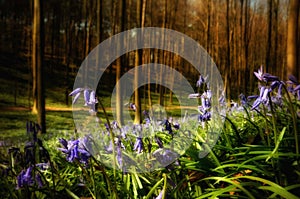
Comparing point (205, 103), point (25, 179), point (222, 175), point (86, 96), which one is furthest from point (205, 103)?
point (25, 179)

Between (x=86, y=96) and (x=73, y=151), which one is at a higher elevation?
(x=86, y=96)

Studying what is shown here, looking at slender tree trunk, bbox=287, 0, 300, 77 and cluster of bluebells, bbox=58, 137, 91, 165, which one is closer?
cluster of bluebells, bbox=58, 137, 91, 165

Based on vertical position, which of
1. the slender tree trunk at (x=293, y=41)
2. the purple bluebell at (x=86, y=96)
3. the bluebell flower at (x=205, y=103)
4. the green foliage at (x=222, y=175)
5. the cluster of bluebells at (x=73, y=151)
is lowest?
the green foliage at (x=222, y=175)

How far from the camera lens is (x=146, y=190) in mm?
2020

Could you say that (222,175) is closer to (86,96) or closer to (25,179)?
(86,96)

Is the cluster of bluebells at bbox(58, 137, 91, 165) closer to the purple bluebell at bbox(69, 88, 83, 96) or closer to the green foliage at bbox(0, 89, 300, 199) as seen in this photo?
the green foliage at bbox(0, 89, 300, 199)

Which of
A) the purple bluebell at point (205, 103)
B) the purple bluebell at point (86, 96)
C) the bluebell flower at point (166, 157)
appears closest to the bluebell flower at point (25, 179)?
the purple bluebell at point (86, 96)

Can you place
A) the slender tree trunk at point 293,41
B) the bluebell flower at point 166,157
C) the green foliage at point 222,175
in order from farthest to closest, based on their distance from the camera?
the slender tree trunk at point 293,41
the bluebell flower at point 166,157
the green foliage at point 222,175

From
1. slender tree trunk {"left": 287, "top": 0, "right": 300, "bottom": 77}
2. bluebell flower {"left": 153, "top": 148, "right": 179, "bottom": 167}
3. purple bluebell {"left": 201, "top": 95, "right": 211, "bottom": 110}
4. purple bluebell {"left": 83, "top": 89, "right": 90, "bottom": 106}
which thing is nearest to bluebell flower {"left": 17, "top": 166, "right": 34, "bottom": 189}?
purple bluebell {"left": 83, "top": 89, "right": 90, "bottom": 106}

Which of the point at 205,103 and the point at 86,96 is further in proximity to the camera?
the point at 205,103

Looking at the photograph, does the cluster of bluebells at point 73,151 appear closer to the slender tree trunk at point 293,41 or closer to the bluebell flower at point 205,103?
the bluebell flower at point 205,103

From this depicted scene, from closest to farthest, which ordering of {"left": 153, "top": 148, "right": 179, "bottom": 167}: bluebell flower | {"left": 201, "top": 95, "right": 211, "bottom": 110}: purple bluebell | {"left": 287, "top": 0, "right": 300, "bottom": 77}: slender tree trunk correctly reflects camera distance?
{"left": 153, "top": 148, "right": 179, "bottom": 167}: bluebell flower < {"left": 201, "top": 95, "right": 211, "bottom": 110}: purple bluebell < {"left": 287, "top": 0, "right": 300, "bottom": 77}: slender tree trunk

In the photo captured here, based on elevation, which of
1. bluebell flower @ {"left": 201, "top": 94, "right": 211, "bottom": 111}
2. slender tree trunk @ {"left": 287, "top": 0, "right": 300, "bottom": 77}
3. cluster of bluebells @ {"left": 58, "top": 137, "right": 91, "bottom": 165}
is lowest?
cluster of bluebells @ {"left": 58, "top": 137, "right": 91, "bottom": 165}

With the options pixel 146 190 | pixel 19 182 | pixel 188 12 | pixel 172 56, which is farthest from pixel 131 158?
pixel 188 12
